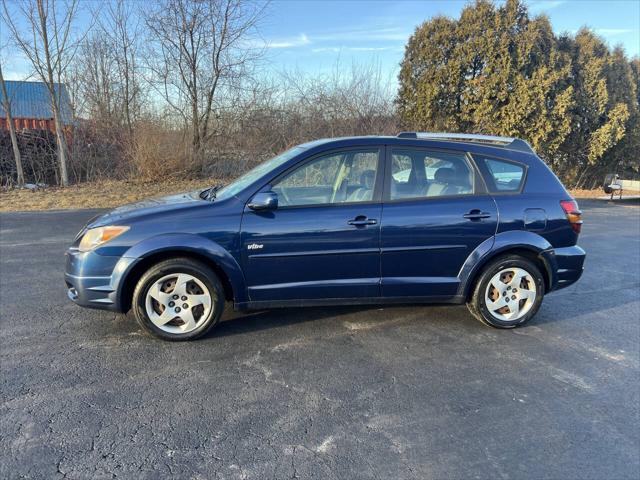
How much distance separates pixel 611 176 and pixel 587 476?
1629 centimetres

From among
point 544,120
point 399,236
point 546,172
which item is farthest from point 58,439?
point 544,120

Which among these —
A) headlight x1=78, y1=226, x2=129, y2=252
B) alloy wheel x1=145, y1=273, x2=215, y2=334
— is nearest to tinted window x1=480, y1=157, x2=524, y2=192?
alloy wheel x1=145, y1=273, x2=215, y2=334

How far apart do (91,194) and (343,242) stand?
10.5 meters

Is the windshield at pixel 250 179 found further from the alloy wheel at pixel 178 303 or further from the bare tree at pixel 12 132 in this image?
the bare tree at pixel 12 132

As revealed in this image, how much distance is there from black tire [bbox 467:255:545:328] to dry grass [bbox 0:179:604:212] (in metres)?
7.85

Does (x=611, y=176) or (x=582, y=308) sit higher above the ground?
(x=611, y=176)

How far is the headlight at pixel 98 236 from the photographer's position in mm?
3561

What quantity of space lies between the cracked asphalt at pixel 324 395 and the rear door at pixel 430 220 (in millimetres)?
527

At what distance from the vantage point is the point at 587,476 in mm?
2281

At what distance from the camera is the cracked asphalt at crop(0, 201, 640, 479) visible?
2.36 meters

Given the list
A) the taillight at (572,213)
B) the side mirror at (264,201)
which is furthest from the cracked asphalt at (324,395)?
the side mirror at (264,201)

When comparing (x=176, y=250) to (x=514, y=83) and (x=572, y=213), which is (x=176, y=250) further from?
(x=514, y=83)

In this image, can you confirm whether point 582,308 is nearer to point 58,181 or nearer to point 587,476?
Answer: point 587,476

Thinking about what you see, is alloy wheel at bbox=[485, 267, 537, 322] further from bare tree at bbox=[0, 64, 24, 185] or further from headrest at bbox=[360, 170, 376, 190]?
bare tree at bbox=[0, 64, 24, 185]
